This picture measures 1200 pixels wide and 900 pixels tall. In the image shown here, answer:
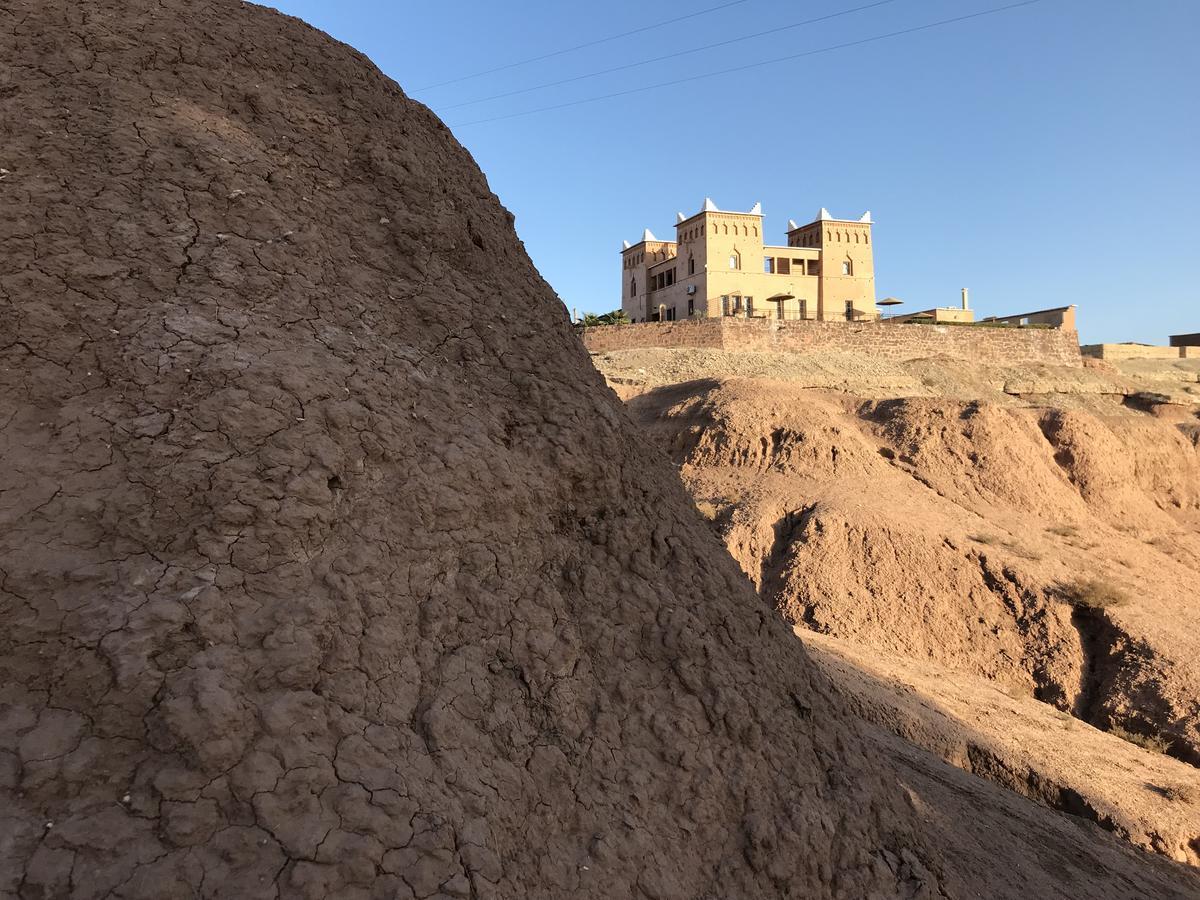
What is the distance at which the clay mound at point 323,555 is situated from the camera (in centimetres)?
186

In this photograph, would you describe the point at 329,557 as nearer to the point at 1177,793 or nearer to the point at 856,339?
the point at 1177,793

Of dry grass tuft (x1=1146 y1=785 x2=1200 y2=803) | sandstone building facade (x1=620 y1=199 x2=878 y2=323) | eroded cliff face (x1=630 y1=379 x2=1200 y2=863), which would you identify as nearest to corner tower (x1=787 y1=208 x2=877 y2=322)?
sandstone building facade (x1=620 y1=199 x2=878 y2=323)

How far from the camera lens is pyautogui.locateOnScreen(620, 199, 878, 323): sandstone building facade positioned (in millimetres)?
34875

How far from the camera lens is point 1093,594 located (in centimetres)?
1068

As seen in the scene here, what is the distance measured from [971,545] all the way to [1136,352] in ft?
111

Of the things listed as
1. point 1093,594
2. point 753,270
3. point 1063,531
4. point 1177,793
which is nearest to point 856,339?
point 753,270

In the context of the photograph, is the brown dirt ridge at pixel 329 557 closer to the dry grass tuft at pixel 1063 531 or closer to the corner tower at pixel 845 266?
the dry grass tuft at pixel 1063 531

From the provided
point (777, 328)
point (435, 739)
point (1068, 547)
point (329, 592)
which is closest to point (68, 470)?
point (329, 592)

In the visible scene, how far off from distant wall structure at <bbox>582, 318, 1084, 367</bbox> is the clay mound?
78.8 ft

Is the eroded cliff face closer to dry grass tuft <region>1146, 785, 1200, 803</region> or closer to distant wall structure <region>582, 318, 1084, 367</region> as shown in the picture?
dry grass tuft <region>1146, 785, 1200, 803</region>

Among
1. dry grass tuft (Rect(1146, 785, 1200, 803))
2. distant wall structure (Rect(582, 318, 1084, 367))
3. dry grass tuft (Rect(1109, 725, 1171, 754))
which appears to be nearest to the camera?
dry grass tuft (Rect(1146, 785, 1200, 803))

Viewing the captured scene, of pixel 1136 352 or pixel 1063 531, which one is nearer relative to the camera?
pixel 1063 531

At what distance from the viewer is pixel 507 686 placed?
2.46m

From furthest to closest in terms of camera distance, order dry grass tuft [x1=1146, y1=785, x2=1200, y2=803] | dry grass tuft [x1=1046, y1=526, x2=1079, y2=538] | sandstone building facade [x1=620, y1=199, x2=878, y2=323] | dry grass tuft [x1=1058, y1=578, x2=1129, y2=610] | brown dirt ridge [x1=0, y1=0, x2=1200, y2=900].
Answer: sandstone building facade [x1=620, y1=199, x2=878, y2=323]
dry grass tuft [x1=1046, y1=526, x2=1079, y2=538]
dry grass tuft [x1=1058, y1=578, x2=1129, y2=610]
dry grass tuft [x1=1146, y1=785, x2=1200, y2=803]
brown dirt ridge [x1=0, y1=0, x2=1200, y2=900]
